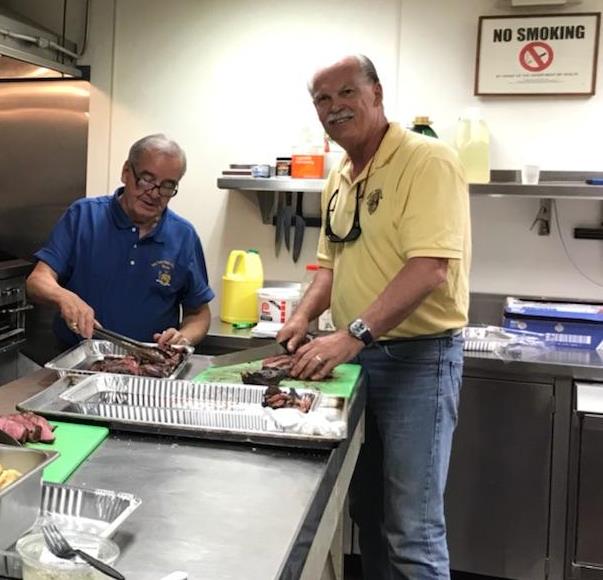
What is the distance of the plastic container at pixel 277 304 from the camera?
2.85 metres

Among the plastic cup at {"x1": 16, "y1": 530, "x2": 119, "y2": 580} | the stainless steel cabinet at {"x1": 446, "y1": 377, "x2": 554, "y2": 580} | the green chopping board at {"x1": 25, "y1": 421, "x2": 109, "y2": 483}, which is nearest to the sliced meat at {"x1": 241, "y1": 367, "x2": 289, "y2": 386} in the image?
the green chopping board at {"x1": 25, "y1": 421, "x2": 109, "y2": 483}

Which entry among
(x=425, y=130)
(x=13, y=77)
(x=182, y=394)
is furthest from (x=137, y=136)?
(x=182, y=394)

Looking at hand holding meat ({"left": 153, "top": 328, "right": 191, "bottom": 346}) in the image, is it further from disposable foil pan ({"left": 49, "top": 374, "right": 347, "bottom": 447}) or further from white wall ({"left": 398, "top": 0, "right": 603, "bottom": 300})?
white wall ({"left": 398, "top": 0, "right": 603, "bottom": 300})

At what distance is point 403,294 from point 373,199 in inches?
12.0

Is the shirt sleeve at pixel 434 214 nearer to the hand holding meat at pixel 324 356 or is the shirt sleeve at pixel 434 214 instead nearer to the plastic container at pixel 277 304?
the hand holding meat at pixel 324 356

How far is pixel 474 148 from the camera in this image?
2826 mm

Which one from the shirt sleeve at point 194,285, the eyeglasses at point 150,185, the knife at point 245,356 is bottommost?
the knife at point 245,356

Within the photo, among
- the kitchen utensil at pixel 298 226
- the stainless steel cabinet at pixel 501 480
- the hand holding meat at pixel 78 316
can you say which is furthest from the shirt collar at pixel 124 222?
the stainless steel cabinet at pixel 501 480

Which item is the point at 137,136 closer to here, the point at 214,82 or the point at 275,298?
the point at 214,82

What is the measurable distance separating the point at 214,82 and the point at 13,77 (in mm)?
1048

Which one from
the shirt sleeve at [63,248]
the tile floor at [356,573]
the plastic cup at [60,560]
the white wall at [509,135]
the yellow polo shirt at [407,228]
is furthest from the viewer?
the white wall at [509,135]

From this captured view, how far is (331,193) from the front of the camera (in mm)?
2152

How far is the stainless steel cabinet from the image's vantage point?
8.00 ft

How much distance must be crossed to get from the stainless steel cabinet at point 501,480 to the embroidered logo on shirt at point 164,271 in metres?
1.07
